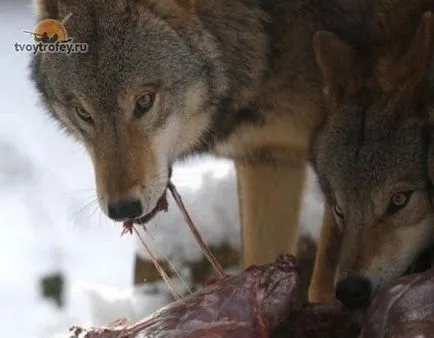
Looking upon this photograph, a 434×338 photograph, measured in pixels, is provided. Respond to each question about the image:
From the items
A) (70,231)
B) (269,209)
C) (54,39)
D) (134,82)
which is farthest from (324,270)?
(70,231)

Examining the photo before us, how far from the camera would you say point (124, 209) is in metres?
2.54

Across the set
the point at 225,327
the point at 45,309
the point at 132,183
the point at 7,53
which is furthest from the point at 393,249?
the point at 7,53

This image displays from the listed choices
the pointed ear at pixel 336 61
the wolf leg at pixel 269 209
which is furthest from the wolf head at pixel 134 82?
the wolf leg at pixel 269 209

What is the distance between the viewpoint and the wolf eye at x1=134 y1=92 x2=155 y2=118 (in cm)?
264

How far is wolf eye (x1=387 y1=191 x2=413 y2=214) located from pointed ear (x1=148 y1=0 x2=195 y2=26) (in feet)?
2.48

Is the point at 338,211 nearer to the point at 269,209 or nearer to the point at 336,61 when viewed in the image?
the point at 336,61

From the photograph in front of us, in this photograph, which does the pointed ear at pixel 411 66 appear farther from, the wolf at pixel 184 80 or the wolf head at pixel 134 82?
the wolf head at pixel 134 82

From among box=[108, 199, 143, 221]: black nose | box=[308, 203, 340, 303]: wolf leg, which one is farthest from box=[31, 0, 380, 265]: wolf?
box=[308, 203, 340, 303]: wolf leg

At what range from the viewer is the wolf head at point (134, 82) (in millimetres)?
2594

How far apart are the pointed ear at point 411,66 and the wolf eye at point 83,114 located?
0.75 metres

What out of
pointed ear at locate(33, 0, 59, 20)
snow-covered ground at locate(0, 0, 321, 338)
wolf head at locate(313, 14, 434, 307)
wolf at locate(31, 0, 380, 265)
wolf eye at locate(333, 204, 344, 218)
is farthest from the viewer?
snow-covered ground at locate(0, 0, 321, 338)

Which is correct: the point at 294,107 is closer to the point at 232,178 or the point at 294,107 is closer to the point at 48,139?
the point at 232,178

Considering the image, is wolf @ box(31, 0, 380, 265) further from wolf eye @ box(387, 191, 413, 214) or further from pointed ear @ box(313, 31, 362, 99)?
wolf eye @ box(387, 191, 413, 214)

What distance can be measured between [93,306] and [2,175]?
1.20m
